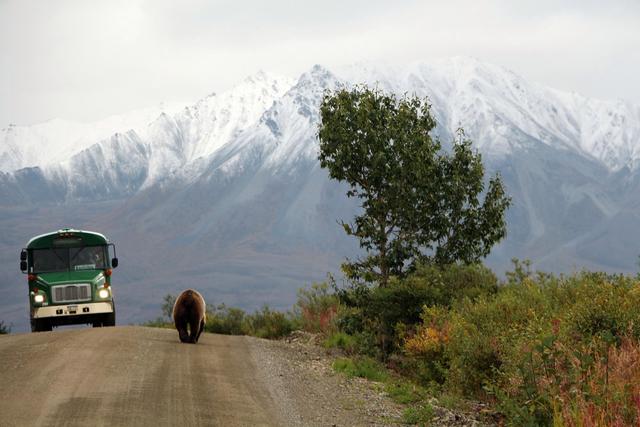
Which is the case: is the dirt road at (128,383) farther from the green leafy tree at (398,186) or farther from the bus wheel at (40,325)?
the bus wheel at (40,325)

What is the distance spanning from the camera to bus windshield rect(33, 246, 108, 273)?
89.0 ft

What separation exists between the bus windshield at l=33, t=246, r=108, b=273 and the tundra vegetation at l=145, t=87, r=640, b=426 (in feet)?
14.0

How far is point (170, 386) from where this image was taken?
1424 cm

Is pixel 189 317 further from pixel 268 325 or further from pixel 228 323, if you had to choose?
pixel 228 323

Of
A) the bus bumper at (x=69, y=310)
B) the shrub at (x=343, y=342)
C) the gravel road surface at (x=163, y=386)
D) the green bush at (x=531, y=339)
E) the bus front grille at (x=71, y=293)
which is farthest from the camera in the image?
the bus front grille at (x=71, y=293)

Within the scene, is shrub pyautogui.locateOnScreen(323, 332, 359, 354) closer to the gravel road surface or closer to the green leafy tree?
the green leafy tree

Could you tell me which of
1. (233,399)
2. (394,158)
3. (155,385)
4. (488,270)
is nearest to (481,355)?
(233,399)

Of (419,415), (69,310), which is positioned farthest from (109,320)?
(419,415)

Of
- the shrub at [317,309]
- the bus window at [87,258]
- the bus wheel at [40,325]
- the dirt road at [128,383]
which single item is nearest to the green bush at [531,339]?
the dirt road at [128,383]

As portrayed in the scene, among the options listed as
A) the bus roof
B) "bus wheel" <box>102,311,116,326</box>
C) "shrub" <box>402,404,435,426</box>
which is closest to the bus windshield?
the bus roof

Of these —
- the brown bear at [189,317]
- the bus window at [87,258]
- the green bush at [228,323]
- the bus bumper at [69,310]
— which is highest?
the bus window at [87,258]

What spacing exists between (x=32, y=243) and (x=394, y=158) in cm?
1124

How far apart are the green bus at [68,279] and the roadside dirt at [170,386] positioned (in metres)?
6.02

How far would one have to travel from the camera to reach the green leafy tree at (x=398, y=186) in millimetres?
24562
